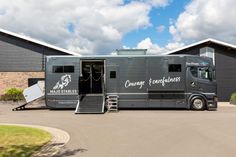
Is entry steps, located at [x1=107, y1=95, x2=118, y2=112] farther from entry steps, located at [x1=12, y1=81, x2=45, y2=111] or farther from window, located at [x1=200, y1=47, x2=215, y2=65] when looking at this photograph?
window, located at [x1=200, y1=47, x2=215, y2=65]

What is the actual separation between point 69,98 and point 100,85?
92.2 inches

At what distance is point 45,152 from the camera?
8.16 meters

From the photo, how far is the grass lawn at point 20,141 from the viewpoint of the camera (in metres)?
8.08

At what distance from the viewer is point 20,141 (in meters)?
9.47

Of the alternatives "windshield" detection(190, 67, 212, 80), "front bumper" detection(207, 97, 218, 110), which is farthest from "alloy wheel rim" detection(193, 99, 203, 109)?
"windshield" detection(190, 67, 212, 80)

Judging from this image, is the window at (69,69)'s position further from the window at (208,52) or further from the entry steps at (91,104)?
the window at (208,52)

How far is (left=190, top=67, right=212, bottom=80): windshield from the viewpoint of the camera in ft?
64.4

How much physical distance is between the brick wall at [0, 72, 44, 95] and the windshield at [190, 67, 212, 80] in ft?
41.4

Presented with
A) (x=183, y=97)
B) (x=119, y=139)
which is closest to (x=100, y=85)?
(x=183, y=97)

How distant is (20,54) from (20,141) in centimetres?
1900

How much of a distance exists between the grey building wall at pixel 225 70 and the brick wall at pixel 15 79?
14235mm

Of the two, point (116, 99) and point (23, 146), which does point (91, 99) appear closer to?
point (116, 99)

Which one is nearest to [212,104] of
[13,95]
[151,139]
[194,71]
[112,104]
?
[194,71]

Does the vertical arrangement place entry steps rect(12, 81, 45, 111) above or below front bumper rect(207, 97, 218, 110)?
above
